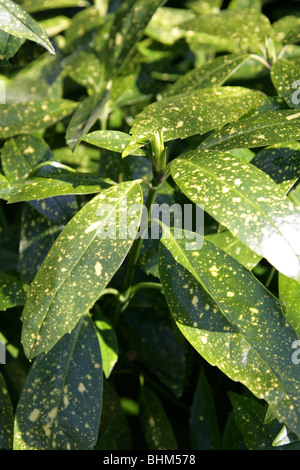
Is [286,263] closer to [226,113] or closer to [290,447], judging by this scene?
[226,113]

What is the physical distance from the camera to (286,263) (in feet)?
1.84

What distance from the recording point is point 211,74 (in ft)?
2.99

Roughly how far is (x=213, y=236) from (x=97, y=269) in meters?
0.29

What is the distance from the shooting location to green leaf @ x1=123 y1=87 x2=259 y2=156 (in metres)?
0.68

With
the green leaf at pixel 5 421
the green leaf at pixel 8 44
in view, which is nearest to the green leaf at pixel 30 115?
the green leaf at pixel 8 44

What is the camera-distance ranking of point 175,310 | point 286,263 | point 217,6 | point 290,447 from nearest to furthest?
point 286,263 → point 175,310 → point 290,447 → point 217,6

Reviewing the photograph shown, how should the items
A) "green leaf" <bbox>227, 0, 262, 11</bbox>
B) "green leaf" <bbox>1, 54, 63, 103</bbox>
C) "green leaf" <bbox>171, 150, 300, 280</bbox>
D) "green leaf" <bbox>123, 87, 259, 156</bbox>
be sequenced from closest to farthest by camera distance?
"green leaf" <bbox>171, 150, 300, 280</bbox>
"green leaf" <bbox>123, 87, 259, 156</bbox>
"green leaf" <bbox>1, 54, 63, 103</bbox>
"green leaf" <bbox>227, 0, 262, 11</bbox>

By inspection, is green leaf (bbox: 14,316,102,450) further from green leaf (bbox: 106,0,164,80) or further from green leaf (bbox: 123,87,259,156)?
green leaf (bbox: 106,0,164,80)

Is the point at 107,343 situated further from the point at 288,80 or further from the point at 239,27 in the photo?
the point at 239,27

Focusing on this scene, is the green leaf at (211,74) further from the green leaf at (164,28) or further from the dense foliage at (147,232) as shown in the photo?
the green leaf at (164,28)

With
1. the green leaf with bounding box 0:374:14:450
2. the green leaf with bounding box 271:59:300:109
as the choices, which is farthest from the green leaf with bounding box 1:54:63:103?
the green leaf with bounding box 0:374:14:450

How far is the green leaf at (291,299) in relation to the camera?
0.72m

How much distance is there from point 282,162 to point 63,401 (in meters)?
0.54
